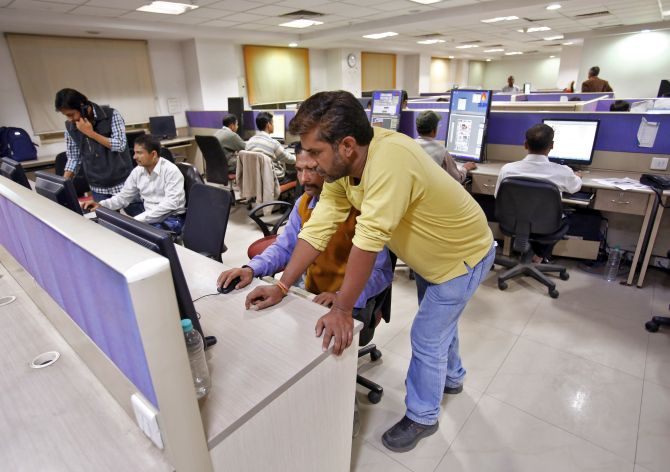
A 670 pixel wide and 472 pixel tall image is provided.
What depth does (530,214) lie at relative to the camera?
260 cm

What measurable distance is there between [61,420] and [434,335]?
1181mm

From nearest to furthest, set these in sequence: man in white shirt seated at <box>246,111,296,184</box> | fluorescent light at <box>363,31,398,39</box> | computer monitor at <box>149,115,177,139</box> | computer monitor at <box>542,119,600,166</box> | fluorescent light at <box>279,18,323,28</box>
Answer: computer monitor at <box>542,119,600,166</box> → man in white shirt seated at <box>246,111,296,184</box> → fluorescent light at <box>279,18,323,28</box> → computer monitor at <box>149,115,177,139</box> → fluorescent light at <box>363,31,398,39</box>

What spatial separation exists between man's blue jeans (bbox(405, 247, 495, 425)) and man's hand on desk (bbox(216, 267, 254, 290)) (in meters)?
0.67

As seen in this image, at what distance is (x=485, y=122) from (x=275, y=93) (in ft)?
20.6

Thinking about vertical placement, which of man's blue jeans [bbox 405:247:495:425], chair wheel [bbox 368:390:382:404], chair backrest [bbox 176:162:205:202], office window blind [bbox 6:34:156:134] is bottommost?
chair wheel [bbox 368:390:382:404]

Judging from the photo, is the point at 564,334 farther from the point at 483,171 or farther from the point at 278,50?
the point at 278,50

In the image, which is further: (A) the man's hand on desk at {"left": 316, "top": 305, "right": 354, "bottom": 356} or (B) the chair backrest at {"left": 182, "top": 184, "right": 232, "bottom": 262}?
(B) the chair backrest at {"left": 182, "top": 184, "right": 232, "bottom": 262}

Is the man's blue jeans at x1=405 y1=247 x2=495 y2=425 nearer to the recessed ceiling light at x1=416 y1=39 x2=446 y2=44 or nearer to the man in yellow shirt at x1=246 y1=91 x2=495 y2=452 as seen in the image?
the man in yellow shirt at x1=246 y1=91 x2=495 y2=452

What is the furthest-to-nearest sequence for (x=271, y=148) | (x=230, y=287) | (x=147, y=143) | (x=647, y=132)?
(x=271, y=148) → (x=647, y=132) → (x=147, y=143) → (x=230, y=287)

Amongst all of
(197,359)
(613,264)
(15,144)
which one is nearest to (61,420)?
(197,359)

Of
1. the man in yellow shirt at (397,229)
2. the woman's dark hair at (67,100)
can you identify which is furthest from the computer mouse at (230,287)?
the woman's dark hair at (67,100)

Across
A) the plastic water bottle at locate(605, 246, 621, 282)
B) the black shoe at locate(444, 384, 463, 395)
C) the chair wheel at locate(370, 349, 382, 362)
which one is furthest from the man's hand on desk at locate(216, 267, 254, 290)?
the plastic water bottle at locate(605, 246, 621, 282)

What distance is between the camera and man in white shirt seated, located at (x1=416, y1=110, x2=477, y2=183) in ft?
9.35

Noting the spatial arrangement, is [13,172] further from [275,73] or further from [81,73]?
[275,73]
